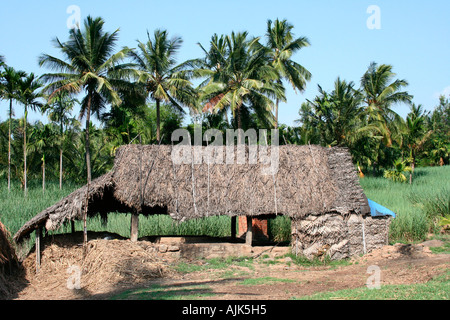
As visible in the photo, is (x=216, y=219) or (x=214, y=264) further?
(x=216, y=219)

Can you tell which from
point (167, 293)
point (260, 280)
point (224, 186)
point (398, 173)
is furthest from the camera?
point (398, 173)

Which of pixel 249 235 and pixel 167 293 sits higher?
pixel 249 235

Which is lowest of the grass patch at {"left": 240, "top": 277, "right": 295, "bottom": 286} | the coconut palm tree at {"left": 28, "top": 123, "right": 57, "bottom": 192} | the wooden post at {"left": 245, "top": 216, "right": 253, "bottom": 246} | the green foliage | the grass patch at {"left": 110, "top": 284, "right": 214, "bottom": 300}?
the grass patch at {"left": 240, "top": 277, "right": 295, "bottom": 286}

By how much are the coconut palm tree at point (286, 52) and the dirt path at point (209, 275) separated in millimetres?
16220

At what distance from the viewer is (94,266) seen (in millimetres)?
10742

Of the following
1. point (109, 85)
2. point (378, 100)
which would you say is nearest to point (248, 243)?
point (109, 85)

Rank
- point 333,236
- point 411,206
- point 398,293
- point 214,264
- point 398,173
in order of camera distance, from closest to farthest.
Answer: point 398,293 < point 214,264 < point 333,236 < point 411,206 < point 398,173

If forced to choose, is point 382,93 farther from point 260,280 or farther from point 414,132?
point 260,280

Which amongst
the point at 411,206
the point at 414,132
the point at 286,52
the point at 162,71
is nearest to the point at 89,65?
the point at 162,71

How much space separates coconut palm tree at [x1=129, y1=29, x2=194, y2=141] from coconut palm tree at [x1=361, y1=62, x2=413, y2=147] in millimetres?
12805

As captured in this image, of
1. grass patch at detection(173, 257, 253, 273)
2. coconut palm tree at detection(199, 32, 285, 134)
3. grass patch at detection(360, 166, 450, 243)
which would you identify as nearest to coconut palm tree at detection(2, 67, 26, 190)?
coconut palm tree at detection(199, 32, 285, 134)

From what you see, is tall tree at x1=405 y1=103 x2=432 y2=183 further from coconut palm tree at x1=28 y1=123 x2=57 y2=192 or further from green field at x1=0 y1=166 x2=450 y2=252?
coconut palm tree at x1=28 y1=123 x2=57 y2=192

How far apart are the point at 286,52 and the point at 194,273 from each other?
18.5 metres

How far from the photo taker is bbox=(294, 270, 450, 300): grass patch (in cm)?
719
